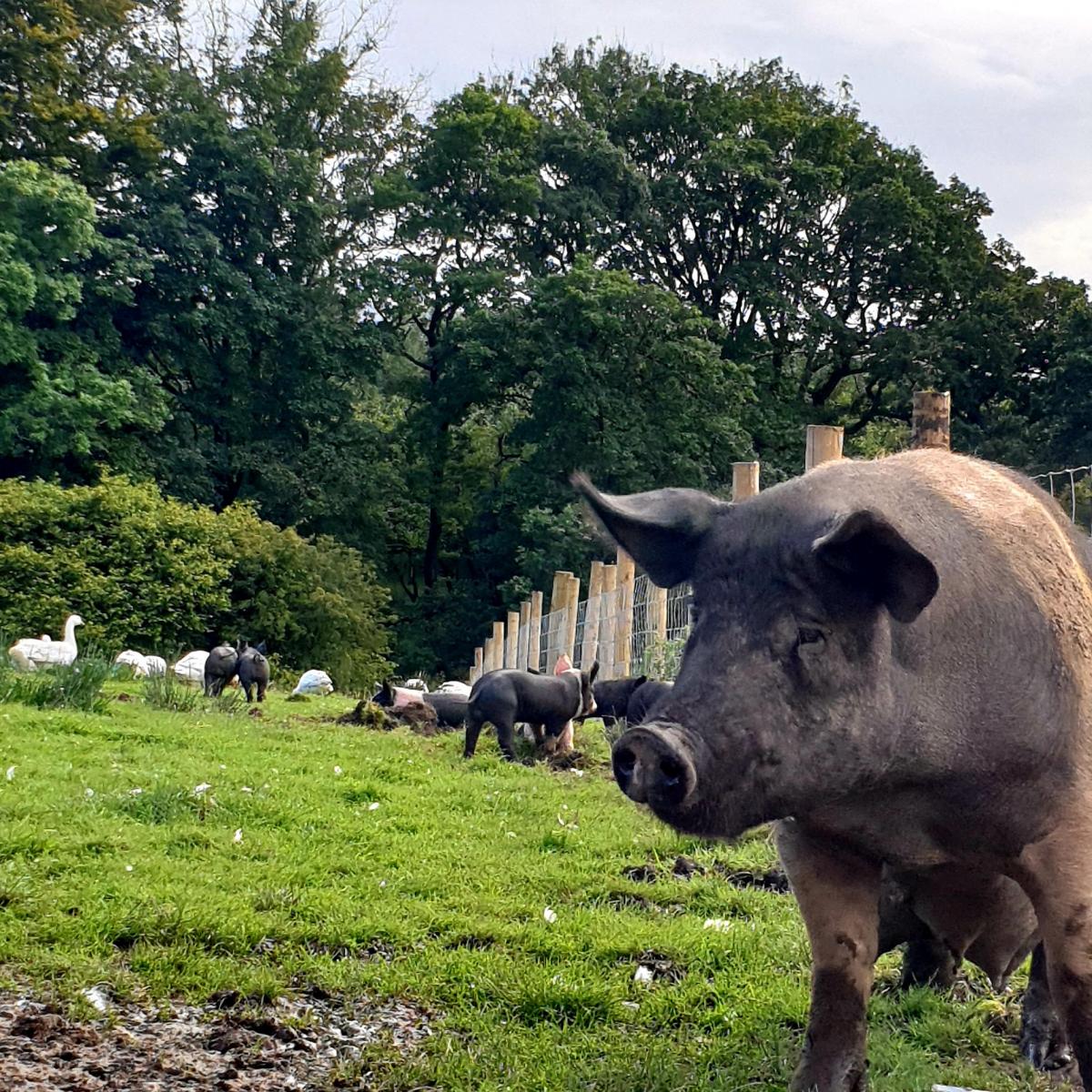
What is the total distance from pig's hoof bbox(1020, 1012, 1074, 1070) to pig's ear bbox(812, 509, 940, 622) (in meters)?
1.83

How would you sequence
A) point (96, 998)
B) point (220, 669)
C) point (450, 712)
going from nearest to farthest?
point (96, 998) < point (450, 712) < point (220, 669)

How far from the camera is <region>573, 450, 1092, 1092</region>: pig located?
2816 mm

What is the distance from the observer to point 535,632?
21.0m

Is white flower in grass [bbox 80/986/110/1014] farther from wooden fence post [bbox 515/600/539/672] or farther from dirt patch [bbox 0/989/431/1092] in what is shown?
wooden fence post [bbox 515/600/539/672]

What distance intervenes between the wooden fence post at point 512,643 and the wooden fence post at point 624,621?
870 cm

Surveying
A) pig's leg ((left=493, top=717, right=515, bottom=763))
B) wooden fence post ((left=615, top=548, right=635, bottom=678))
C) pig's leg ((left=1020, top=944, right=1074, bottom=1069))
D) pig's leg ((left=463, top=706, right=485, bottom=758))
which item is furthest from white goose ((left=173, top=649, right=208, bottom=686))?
pig's leg ((left=1020, top=944, right=1074, bottom=1069))

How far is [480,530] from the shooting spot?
116ft

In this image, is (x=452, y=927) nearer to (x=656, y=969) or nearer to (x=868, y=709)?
(x=656, y=969)

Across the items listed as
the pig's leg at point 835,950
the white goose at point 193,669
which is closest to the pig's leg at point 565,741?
the pig's leg at point 835,950

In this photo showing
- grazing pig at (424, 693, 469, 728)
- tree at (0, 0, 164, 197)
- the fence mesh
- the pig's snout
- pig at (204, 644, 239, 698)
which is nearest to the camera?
the pig's snout

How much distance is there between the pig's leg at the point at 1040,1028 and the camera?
3844 millimetres

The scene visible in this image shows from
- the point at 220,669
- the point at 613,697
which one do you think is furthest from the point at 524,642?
the point at 613,697

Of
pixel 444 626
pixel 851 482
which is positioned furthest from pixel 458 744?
pixel 444 626

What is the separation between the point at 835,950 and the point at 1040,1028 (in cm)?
102
